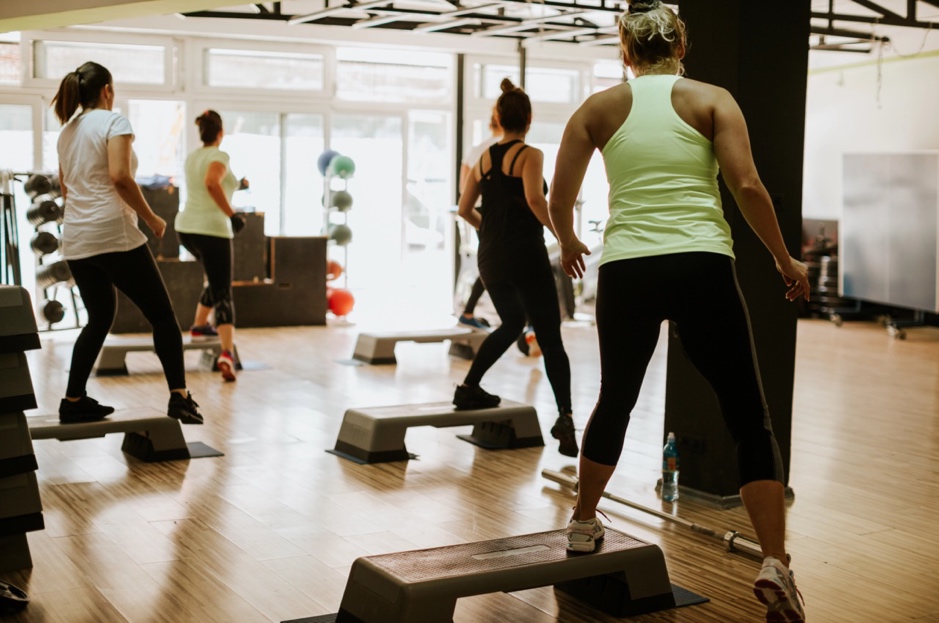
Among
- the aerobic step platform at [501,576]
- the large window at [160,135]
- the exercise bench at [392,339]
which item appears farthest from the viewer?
the large window at [160,135]

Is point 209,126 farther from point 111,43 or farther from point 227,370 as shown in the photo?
point 111,43

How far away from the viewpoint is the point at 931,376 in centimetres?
739

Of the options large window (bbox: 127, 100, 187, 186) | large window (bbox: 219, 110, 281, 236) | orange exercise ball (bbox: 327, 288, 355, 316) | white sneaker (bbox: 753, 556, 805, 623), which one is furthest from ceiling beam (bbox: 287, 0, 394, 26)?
white sneaker (bbox: 753, 556, 805, 623)

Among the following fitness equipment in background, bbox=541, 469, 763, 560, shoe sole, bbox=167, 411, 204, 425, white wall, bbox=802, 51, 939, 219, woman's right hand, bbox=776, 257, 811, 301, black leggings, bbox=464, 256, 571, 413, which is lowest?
fitness equipment in background, bbox=541, 469, 763, 560

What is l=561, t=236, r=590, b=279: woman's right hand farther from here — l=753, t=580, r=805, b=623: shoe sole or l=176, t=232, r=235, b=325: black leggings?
l=176, t=232, r=235, b=325: black leggings

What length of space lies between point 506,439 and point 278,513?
1415mm

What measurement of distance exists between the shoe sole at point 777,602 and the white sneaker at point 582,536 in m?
0.50

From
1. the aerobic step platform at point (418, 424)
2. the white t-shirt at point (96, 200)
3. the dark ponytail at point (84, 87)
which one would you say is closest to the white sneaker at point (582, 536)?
the aerobic step platform at point (418, 424)

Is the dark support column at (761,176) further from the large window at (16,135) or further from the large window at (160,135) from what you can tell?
the large window at (16,135)

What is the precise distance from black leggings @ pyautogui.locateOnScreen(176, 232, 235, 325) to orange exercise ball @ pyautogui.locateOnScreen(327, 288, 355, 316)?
11.0ft

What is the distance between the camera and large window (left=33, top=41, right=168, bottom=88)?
991 cm

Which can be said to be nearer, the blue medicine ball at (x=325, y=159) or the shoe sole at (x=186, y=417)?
the shoe sole at (x=186, y=417)

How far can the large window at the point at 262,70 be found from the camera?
35.1 feet

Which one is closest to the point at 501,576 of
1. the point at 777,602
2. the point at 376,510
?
the point at 777,602
